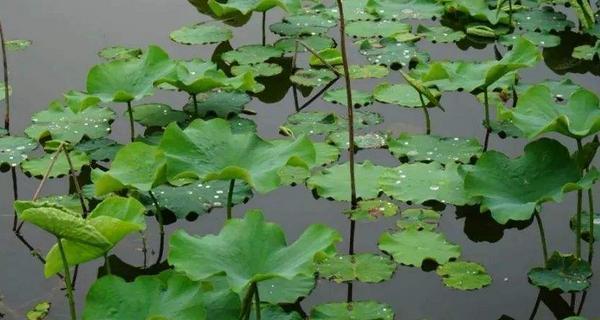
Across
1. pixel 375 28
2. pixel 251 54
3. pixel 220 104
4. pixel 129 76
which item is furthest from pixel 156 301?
pixel 375 28

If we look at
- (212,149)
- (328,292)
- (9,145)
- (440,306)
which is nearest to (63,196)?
(9,145)

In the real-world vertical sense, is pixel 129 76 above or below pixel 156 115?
above

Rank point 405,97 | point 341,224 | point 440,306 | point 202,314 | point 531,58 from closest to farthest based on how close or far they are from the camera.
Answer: point 202,314 → point 440,306 → point 341,224 → point 531,58 → point 405,97

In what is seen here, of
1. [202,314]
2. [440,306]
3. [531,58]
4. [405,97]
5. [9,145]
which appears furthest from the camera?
[405,97]

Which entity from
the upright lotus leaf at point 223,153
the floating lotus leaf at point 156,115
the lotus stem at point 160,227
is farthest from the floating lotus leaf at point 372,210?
the floating lotus leaf at point 156,115

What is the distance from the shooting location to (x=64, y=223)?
6.48 feet

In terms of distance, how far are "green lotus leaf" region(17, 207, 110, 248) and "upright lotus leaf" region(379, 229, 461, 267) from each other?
863 mm

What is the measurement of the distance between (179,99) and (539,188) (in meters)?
1.45

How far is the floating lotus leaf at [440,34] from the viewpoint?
13.1 feet

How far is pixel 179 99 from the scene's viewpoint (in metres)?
3.62

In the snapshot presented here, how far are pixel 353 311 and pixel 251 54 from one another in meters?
1.65

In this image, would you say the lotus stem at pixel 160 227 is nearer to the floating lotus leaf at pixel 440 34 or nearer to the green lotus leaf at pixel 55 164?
the green lotus leaf at pixel 55 164

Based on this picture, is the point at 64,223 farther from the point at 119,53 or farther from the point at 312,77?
the point at 119,53

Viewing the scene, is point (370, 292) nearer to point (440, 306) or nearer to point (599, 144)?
point (440, 306)
